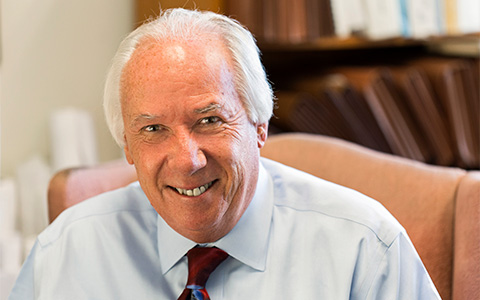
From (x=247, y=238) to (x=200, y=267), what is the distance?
10cm

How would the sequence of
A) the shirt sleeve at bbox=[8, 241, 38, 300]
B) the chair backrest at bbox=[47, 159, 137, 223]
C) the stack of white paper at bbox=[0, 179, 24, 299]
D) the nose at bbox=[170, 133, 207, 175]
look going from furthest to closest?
the stack of white paper at bbox=[0, 179, 24, 299], the chair backrest at bbox=[47, 159, 137, 223], the shirt sleeve at bbox=[8, 241, 38, 300], the nose at bbox=[170, 133, 207, 175]

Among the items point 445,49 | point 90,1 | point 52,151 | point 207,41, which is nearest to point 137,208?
point 207,41

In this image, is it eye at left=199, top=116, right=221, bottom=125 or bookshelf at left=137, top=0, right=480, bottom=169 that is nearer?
eye at left=199, top=116, right=221, bottom=125

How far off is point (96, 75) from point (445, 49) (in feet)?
4.54

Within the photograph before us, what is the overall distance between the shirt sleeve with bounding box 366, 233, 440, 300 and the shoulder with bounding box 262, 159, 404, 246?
0.09ft

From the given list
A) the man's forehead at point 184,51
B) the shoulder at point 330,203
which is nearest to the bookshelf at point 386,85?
the shoulder at point 330,203

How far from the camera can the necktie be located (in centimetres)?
121

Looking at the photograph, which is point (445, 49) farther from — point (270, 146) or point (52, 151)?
point (52, 151)

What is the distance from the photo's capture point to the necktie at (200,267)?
121 cm

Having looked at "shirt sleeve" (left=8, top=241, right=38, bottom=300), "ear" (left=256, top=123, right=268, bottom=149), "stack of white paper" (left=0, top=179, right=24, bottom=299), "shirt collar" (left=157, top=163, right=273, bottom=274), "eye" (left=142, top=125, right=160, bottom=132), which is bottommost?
"stack of white paper" (left=0, top=179, right=24, bottom=299)

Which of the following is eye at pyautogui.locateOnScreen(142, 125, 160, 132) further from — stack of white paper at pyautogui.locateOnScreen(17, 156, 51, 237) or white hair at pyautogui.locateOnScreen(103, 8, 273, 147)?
stack of white paper at pyautogui.locateOnScreen(17, 156, 51, 237)

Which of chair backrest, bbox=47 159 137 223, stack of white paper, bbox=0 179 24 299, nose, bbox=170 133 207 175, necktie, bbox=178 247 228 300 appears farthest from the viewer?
stack of white paper, bbox=0 179 24 299

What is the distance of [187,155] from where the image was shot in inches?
43.7

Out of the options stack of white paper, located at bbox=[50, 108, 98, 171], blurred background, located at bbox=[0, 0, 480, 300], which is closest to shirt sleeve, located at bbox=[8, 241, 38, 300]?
blurred background, located at bbox=[0, 0, 480, 300]
